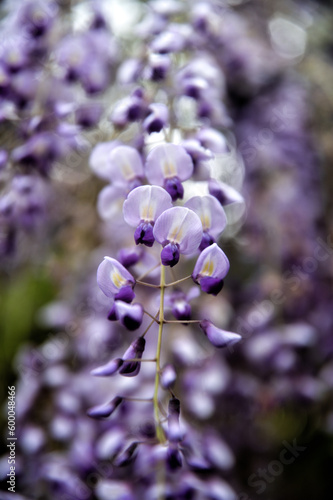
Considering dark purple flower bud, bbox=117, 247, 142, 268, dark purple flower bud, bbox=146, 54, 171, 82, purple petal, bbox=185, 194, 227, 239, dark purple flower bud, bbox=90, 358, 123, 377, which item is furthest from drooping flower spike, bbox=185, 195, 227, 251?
dark purple flower bud, bbox=146, 54, 171, 82

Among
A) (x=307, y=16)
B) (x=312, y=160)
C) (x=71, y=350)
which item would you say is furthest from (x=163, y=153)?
(x=307, y=16)

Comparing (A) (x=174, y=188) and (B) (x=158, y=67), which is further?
(B) (x=158, y=67)

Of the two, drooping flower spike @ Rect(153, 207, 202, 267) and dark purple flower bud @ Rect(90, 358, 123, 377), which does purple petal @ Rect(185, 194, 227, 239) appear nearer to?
drooping flower spike @ Rect(153, 207, 202, 267)

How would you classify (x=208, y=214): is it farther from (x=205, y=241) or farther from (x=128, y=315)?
(x=128, y=315)

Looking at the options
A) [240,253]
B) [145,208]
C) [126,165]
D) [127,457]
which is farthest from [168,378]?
[240,253]

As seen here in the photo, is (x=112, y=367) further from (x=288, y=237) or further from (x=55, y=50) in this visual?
(x=288, y=237)

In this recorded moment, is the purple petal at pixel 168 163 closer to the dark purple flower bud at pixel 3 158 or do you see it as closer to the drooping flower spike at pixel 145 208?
the drooping flower spike at pixel 145 208
